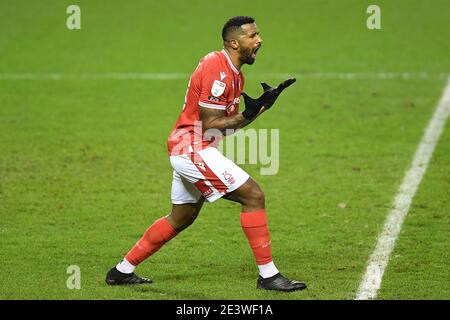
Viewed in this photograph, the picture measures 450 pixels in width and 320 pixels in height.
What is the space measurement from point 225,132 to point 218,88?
0.45 metres

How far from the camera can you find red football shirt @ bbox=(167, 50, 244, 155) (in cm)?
838

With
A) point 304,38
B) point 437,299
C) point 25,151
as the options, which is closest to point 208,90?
point 437,299

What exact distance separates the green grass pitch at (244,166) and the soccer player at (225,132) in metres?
0.41

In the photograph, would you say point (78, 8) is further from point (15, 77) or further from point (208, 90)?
point (208, 90)

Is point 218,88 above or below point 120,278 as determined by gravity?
above

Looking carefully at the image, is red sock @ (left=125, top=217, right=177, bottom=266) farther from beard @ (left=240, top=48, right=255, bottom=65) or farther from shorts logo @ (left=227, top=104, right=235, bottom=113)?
beard @ (left=240, top=48, right=255, bottom=65)

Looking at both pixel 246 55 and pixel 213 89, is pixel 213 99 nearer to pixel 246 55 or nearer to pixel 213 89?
pixel 213 89

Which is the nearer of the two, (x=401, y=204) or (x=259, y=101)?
(x=259, y=101)

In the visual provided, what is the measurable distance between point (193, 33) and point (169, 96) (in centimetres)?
353

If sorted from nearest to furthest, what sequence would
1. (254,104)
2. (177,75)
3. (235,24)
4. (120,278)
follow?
(254,104), (235,24), (120,278), (177,75)

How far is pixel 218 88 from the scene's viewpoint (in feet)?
27.4

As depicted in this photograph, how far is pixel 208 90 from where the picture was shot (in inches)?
329

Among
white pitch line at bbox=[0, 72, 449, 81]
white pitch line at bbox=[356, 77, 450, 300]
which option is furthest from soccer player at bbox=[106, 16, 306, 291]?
white pitch line at bbox=[0, 72, 449, 81]

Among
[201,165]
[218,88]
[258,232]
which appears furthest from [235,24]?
[258,232]
